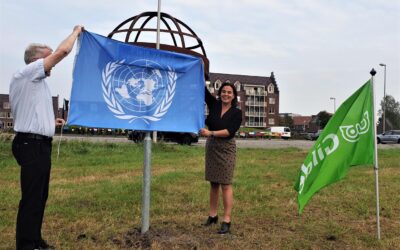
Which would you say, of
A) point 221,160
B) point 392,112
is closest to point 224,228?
point 221,160

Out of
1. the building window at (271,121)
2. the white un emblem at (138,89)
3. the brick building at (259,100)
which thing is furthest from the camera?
the building window at (271,121)

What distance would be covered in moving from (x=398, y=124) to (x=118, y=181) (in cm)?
9215

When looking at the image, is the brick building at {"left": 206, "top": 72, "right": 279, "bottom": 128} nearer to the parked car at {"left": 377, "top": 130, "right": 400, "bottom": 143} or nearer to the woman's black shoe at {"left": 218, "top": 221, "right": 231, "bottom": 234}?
the parked car at {"left": 377, "top": 130, "right": 400, "bottom": 143}

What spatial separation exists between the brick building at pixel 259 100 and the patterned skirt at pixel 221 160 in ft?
294

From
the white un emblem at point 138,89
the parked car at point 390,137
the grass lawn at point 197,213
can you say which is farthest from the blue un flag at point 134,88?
the parked car at point 390,137

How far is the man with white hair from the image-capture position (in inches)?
149

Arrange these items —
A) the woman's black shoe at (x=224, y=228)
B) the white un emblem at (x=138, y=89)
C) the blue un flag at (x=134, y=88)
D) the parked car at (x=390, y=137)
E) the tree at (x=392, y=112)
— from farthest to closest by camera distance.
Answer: the tree at (x=392, y=112) → the parked car at (x=390, y=137) → the woman's black shoe at (x=224, y=228) → the white un emblem at (x=138, y=89) → the blue un flag at (x=134, y=88)

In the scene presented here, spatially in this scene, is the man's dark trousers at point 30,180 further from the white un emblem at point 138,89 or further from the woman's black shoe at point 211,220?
the woman's black shoe at point 211,220

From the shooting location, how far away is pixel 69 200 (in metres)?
6.69

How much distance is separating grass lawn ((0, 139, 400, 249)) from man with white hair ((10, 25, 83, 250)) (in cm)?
71

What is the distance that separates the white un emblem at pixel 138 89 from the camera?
4.48 meters

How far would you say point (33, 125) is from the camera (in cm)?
382

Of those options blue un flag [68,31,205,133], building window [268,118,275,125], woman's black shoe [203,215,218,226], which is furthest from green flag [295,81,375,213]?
building window [268,118,275,125]

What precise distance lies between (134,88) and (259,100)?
309ft
